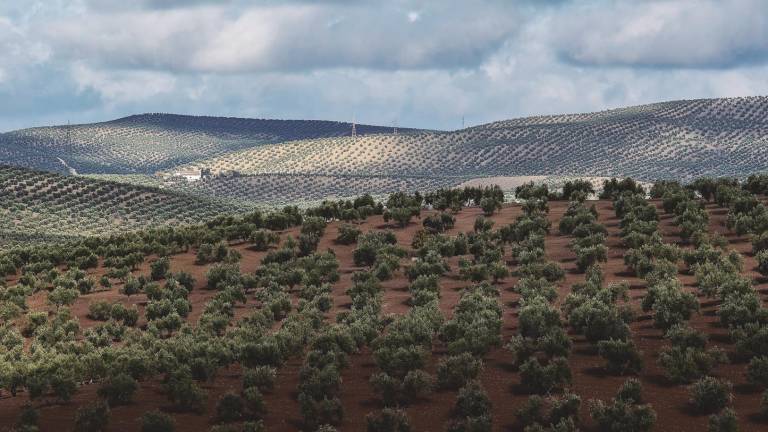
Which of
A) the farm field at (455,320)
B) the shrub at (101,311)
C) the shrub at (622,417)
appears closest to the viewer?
the shrub at (622,417)

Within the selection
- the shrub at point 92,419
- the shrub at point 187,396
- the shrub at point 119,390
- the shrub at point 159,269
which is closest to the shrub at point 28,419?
the shrub at point 92,419

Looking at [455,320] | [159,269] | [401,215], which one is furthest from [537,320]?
[401,215]

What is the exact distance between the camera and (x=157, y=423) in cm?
3275

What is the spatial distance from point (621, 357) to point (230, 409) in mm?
11051

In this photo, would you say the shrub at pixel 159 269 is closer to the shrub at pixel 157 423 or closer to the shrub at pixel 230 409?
the shrub at pixel 230 409

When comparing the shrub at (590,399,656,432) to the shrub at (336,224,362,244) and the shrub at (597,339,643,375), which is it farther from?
the shrub at (336,224,362,244)

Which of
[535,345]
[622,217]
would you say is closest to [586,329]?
[535,345]

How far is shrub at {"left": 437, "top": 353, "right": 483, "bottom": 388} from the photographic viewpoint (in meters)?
36.9

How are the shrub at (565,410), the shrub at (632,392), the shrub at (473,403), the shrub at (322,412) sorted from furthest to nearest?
Answer: 1. the shrub at (632,392)
2. the shrub at (322,412)
3. the shrub at (473,403)
4. the shrub at (565,410)

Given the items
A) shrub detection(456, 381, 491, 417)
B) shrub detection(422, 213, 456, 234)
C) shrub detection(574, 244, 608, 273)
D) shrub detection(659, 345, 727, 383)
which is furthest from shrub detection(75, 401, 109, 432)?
shrub detection(422, 213, 456, 234)

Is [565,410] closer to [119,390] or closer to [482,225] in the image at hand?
[119,390]

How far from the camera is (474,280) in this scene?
5688 centimetres

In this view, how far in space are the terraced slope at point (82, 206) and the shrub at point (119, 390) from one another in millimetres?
95483

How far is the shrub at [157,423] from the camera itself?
32.7 meters
